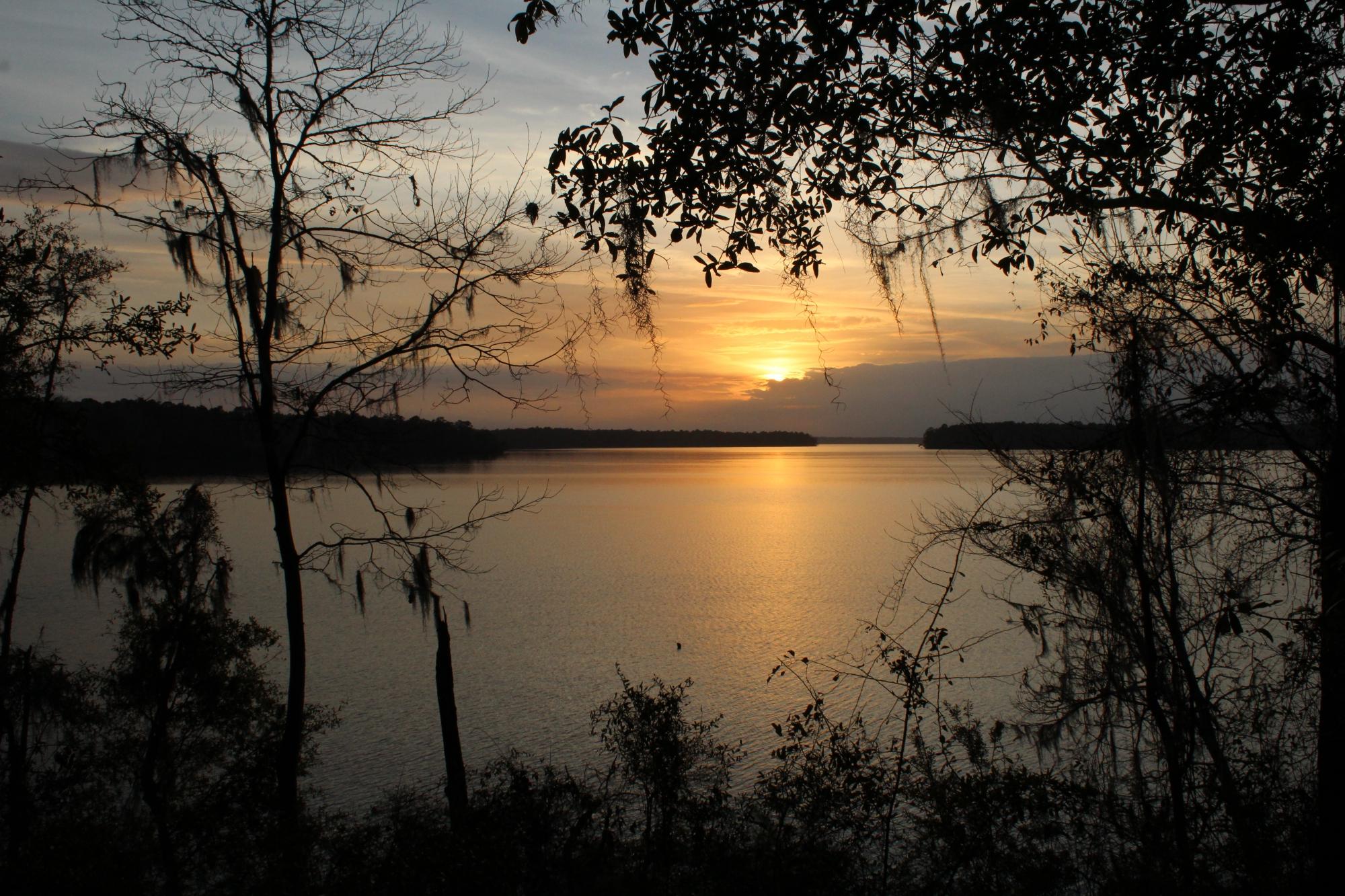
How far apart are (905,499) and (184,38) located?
54866 millimetres

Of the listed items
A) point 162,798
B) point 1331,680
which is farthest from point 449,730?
point 1331,680

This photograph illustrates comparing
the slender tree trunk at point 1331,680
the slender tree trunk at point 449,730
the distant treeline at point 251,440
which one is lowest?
the slender tree trunk at point 449,730

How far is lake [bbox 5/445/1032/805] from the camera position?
57.3 ft

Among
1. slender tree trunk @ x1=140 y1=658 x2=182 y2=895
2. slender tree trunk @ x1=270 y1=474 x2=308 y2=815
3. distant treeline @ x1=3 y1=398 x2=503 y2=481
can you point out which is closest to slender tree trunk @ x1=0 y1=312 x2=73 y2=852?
distant treeline @ x1=3 y1=398 x2=503 y2=481

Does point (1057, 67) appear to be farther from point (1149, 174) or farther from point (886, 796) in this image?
point (886, 796)

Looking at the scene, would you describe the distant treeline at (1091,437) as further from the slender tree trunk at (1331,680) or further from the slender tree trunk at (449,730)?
the slender tree trunk at (449,730)

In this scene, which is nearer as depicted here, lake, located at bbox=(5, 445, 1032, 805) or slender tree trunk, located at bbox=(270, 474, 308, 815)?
slender tree trunk, located at bbox=(270, 474, 308, 815)

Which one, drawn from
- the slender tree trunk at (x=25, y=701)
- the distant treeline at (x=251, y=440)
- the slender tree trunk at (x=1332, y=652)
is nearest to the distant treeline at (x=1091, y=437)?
the slender tree trunk at (x=1332, y=652)

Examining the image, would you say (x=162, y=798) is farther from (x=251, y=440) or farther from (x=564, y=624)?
(x=564, y=624)

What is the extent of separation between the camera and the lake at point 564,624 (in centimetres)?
1745

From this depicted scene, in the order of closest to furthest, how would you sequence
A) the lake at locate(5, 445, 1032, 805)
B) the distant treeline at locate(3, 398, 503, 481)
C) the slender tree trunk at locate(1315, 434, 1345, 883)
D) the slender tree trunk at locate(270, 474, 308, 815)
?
1. the slender tree trunk at locate(1315, 434, 1345, 883)
2. the distant treeline at locate(3, 398, 503, 481)
3. the slender tree trunk at locate(270, 474, 308, 815)
4. the lake at locate(5, 445, 1032, 805)

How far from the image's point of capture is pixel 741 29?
4348mm

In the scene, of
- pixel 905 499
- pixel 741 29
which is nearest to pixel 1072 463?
pixel 741 29

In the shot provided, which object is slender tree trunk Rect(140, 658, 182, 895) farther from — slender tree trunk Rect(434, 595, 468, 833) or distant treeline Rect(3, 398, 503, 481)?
slender tree trunk Rect(434, 595, 468, 833)
